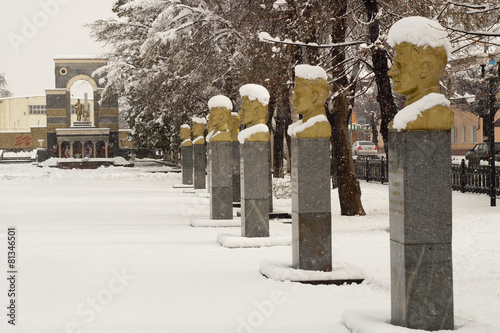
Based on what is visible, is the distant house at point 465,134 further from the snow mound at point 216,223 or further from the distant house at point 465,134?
the snow mound at point 216,223

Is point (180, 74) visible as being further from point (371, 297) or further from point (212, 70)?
point (371, 297)

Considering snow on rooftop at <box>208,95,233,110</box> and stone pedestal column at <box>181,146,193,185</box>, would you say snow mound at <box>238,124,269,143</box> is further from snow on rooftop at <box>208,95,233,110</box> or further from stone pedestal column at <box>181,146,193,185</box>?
stone pedestal column at <box>181,146,193,185</box>

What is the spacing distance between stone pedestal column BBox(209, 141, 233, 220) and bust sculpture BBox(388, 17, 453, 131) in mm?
9941

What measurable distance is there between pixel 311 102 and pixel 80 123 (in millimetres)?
54345

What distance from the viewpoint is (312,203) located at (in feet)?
32.2

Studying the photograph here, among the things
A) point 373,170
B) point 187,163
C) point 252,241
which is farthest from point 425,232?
point 373,170

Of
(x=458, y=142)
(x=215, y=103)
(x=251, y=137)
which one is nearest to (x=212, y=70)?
(x=215, y=103)

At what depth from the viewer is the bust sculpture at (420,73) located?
6.59 metres

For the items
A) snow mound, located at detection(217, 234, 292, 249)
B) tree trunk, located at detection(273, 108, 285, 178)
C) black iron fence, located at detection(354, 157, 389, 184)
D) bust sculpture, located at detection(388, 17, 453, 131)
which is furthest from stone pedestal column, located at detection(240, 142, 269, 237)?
black iron fence, located at detection(354, 157, 389, 184)

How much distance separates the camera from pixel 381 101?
1555cm

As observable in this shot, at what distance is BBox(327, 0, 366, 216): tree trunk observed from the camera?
1794 centimetres

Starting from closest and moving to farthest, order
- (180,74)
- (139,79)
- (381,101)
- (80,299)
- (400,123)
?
(400,123) < (80,299) < (381,101) < (180,74) < (139,79)

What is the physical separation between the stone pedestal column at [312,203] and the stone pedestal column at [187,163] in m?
21.8

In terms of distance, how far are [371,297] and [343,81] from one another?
11.9 meters
